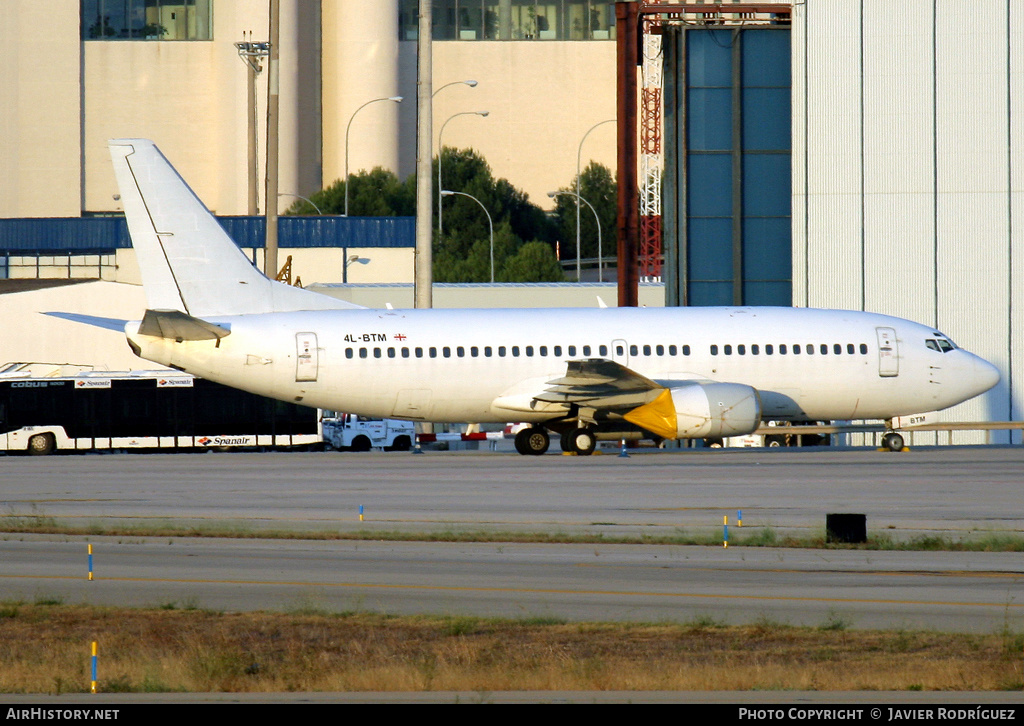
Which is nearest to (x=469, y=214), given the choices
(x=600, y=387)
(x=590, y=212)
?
(x=590, y=212)

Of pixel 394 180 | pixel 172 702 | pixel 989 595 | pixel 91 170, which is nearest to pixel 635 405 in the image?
pixel 989 595

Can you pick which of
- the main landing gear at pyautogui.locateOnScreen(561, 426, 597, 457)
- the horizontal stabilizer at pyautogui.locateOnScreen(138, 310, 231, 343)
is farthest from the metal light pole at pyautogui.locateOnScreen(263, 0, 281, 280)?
the main landing gear at pyautogui.locateOnScreen(561, 426, 597, 457)

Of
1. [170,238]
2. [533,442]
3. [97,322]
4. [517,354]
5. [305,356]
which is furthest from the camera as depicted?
[533,442]

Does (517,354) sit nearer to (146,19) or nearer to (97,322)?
(97,322)

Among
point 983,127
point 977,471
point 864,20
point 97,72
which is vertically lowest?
point 977,471

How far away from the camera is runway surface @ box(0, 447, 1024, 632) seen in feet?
50.2

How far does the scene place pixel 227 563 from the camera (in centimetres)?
1845

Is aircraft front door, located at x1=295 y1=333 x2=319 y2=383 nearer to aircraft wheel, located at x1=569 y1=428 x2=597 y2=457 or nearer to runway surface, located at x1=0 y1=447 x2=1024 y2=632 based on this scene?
runway surface, located at x1=0 y1=447 x2=1024 y2=632

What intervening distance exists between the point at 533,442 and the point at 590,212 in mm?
95460

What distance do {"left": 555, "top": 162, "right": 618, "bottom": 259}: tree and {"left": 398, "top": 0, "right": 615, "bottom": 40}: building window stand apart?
43.8 ft

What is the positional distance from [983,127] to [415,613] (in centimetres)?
3906

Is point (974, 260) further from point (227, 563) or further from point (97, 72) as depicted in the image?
point (97, 72)

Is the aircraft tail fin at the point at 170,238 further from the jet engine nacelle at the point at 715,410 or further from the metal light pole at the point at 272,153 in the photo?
the metal light pole at the point at 272,153

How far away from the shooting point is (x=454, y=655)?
12.5 m
